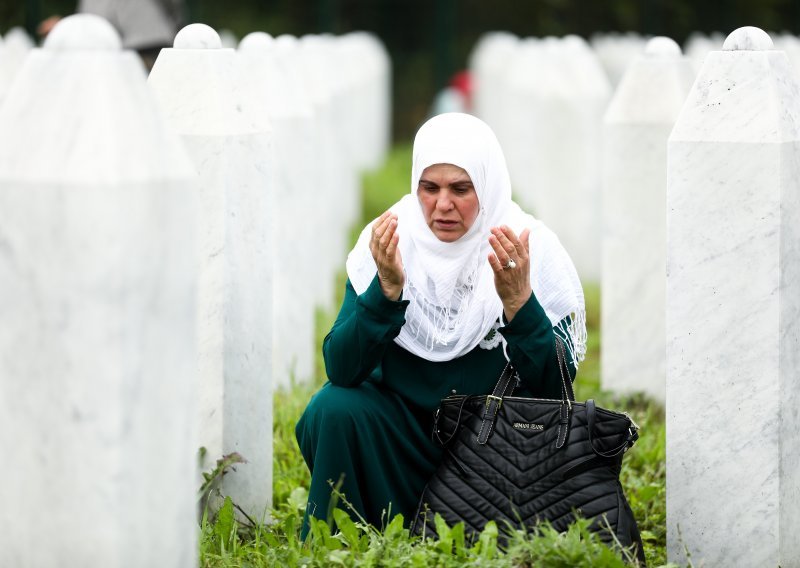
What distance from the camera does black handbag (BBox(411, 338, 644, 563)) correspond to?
11.4 feet

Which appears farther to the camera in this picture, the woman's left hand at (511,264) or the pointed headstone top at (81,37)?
the woman's left hand at (511,264)

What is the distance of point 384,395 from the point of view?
3.88 m

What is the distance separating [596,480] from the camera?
350 centimetres

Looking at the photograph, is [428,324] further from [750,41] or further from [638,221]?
[638,221]

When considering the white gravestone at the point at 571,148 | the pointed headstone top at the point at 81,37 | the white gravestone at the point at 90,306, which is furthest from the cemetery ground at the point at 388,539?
the white gravestone at the point at 571,148

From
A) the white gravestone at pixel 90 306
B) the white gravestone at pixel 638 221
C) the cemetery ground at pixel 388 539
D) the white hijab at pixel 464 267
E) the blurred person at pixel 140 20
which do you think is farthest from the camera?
the blurred person at pixel 140 20

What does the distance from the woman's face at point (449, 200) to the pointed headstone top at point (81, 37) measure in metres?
1.34

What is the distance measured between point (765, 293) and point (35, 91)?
1.84m

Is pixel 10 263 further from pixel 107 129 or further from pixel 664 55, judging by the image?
pixel 664 55

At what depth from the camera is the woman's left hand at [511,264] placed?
358 centimetres

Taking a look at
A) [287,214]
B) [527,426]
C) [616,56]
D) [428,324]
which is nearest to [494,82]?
[616,56]

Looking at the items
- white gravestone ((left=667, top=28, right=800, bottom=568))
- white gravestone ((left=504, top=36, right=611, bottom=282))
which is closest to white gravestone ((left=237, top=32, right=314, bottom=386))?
white gravestone ((left=667, top=28, right=800, bottom=568))

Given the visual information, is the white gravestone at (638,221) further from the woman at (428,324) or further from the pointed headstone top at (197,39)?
the pointed headstone top at (197,39)

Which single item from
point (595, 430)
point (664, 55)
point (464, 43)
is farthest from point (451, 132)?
point (464, 43)
